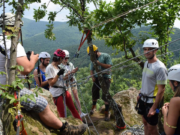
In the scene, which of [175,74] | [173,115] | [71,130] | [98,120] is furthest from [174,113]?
[98,120]

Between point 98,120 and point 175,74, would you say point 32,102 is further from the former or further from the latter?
point 98,120

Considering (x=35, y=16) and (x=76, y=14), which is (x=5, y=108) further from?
(x=35, y=16)

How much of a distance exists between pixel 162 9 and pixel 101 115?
188 inches

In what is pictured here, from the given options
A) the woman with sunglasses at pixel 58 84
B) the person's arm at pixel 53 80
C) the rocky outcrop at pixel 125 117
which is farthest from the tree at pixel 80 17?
the person's arm at pixel 53 80

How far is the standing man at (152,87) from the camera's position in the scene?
118 inches

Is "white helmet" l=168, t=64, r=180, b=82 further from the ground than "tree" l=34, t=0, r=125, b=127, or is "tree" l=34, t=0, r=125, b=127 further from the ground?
"tree" l=34, t=0, r=125, b=127

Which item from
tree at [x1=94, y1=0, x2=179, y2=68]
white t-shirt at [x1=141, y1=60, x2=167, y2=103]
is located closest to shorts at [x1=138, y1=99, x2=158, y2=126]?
white t-shirt at [x1=141, y1=60, x2=167, y2=103]

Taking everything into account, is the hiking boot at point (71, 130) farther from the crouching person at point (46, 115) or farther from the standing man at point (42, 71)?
the standing man at point (42, 71)

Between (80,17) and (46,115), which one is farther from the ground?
(80,17)

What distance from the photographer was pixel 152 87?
3.20 m

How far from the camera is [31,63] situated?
2.07 metres

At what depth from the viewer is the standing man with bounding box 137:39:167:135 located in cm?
299

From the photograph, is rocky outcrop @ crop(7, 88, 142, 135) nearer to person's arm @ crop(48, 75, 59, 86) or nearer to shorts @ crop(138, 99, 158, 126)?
person's arm @ crop(48, 75, 59, 86)

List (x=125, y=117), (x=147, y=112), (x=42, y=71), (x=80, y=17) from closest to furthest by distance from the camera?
(x=147, y=112) → (x=80, y=17) → (x=42, y=71) → (x=125, y=117)
